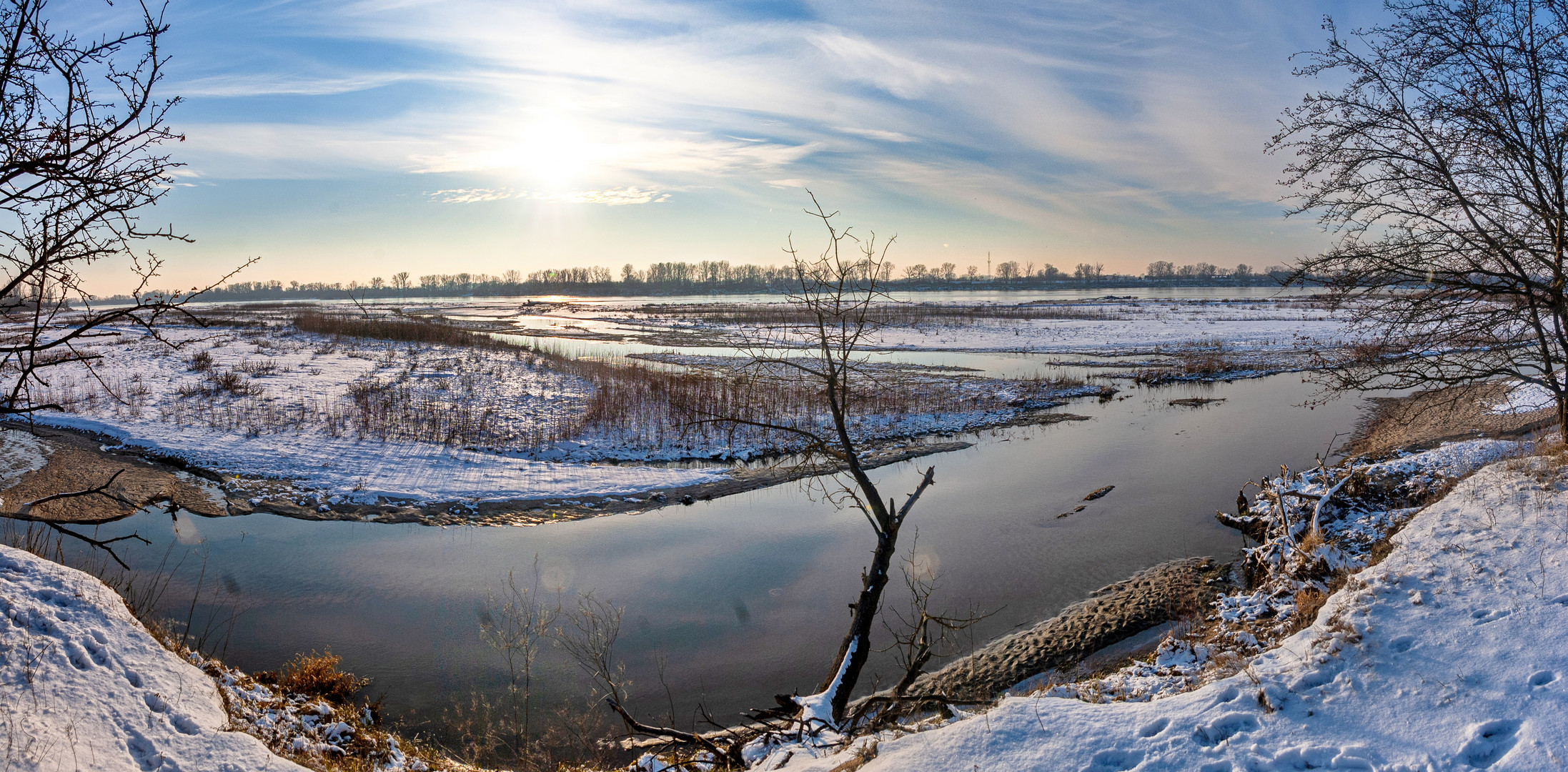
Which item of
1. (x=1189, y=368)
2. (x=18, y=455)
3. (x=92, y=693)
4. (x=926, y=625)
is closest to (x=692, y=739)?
(x=926, y=625)

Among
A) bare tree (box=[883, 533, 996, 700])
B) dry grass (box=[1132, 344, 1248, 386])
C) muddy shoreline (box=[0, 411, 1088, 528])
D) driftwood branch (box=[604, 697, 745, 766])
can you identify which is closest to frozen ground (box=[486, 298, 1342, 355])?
dry grass (box=[1132, 344, 1248, 386])

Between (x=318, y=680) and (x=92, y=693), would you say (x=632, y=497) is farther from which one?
(x=92, y=693)

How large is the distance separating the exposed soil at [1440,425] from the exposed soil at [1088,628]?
5726 millimetres

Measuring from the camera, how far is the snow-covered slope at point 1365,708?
15.3 feet

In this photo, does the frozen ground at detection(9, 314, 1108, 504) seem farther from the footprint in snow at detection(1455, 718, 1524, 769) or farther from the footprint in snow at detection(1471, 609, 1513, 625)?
the footprint in snow at detection(1455, 718, 1524, 769)

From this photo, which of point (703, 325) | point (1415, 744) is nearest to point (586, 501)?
point (1415, 744)

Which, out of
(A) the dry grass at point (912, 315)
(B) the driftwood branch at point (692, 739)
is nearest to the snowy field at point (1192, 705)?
(B) the driftwood branch at point (692, 739)

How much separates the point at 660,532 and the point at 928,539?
194 inches

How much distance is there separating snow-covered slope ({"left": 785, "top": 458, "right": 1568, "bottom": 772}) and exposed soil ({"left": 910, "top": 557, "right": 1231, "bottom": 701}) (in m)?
2.59

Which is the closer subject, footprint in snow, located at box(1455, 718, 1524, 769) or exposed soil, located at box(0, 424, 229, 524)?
footprint in snow, located at box(1455, 718, 1524, 769)

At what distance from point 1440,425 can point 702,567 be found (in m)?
17.5

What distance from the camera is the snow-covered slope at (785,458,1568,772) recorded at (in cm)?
465

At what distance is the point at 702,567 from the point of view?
39.3 ft

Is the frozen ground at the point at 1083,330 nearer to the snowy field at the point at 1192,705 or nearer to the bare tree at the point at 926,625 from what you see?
the bare tree at the point at 926,625
